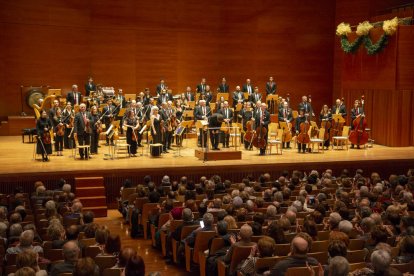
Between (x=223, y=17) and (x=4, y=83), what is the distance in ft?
27.2

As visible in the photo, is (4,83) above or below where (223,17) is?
below

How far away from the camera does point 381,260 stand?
198 inches

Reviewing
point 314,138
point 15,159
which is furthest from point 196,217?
point 314,138

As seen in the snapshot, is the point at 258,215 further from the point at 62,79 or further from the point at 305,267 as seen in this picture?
the point at 62,79

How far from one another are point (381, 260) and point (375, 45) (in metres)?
13.1

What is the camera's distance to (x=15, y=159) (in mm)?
13828

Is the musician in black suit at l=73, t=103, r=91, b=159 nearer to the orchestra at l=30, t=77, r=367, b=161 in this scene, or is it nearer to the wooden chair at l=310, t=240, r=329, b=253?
the orchestra at l=30, t=77, r=367, b=161

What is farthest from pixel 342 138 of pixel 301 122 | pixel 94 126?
pixel 94 126

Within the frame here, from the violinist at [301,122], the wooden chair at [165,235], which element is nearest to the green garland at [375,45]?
the violinist at [301,122]

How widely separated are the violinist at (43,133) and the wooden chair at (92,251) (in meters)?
7.88

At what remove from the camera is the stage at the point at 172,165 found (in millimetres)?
12312

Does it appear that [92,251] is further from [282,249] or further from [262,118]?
[262,118]

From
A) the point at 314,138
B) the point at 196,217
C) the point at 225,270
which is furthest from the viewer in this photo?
the point at 314,138

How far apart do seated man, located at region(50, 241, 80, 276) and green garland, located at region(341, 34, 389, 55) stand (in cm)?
1361
